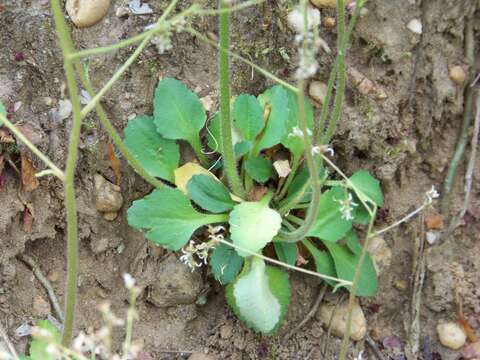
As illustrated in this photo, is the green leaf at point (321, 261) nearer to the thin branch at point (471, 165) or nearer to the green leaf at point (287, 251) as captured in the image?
the green leaf at point (287, 251)

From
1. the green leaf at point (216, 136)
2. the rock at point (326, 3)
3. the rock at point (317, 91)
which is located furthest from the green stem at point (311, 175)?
the rock at point (326, 3)

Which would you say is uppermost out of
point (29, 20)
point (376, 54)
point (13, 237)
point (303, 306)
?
point (29, 20)

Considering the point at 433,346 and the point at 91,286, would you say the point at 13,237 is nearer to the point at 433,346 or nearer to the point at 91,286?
the point at 91,286

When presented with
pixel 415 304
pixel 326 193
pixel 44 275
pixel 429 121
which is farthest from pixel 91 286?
pixel 429 121

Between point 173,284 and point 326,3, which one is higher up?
point 326,3

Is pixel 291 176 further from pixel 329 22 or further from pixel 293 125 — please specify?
pixel 329 22

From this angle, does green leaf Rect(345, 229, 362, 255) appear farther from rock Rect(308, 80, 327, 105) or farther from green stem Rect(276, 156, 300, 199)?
rock Rect(308, 80, 327, 105)

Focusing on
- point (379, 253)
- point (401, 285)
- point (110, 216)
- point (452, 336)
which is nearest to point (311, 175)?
point (110, 216)
